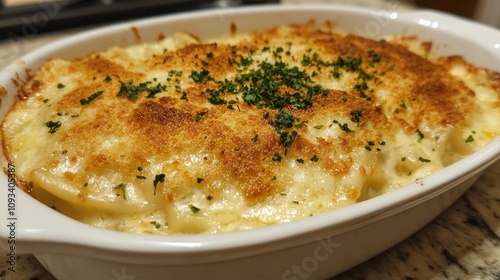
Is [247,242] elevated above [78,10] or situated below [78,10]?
above

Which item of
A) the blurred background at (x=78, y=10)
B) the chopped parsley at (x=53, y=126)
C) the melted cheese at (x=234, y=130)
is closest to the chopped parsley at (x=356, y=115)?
the melted cheese at (x=234, y=130)

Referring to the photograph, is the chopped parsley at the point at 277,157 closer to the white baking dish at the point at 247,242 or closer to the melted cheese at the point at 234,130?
the melted cheese at the point at 234,130

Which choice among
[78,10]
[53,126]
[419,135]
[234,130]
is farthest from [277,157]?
[78,10]

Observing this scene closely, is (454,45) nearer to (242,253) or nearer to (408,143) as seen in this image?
(408,143)

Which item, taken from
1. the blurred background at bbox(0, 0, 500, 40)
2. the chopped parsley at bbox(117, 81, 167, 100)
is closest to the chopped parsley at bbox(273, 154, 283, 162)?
the chopped parsley at bbox(117, 81, 167, 100)

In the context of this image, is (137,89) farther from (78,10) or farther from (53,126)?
(78,10)

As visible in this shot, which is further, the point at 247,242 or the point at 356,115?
the point at 356,115

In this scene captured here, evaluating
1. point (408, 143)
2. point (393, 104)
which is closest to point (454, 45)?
point (393, 104)

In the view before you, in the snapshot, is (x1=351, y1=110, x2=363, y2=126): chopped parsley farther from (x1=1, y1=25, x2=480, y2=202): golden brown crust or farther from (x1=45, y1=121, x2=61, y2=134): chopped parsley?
(x1=45, y1=121, x2=61, y2=134): chopped parsley
